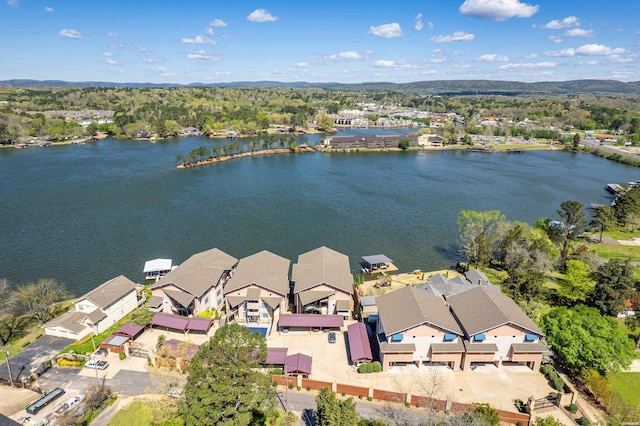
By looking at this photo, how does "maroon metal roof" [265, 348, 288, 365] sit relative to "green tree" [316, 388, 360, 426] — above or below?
below

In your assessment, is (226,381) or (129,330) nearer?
(226,381)

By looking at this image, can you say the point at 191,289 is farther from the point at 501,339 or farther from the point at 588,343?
the point at 588,343

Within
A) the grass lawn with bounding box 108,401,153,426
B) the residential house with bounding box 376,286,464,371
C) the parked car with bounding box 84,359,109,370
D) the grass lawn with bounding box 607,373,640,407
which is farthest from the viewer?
the parked car with bounding box 84,359,109,370

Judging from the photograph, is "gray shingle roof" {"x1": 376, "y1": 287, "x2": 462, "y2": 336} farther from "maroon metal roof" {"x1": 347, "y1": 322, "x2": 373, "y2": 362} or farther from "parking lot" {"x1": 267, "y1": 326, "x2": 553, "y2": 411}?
"parking lot" {"x1": 267, "y1": 326, "x2": 553, "y2": 411}

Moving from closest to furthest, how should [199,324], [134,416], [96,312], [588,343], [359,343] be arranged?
[134,416] < [588,343] < [359,343] < [199,324] < [96,312]

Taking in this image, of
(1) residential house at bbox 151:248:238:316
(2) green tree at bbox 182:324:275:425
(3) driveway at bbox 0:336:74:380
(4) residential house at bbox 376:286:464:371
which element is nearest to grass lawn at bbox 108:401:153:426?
(2) green tree at bbox 182:324:275:425

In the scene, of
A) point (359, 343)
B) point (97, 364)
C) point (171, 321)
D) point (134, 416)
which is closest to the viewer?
point (134, 416)

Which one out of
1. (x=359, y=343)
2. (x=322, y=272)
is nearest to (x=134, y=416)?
(x=359, y=343)

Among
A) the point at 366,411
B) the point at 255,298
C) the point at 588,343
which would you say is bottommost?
the point at 366,411
